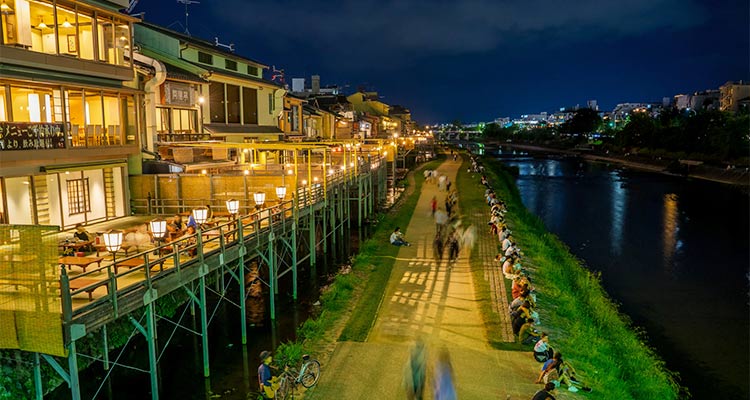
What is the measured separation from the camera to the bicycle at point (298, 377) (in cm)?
1269

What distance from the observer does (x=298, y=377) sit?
13.2 meters

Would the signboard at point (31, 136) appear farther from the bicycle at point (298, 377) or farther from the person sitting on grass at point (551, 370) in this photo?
the person sitting on grass at point (551, 370)

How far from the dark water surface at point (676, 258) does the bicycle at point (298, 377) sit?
12.4 metres

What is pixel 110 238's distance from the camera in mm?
13805

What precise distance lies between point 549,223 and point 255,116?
24587 millimetres

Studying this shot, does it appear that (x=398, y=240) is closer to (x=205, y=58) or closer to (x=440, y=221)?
(x=440, y=221)

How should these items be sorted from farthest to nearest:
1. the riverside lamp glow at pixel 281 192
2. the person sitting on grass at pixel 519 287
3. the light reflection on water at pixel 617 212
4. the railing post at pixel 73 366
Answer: the light reflection on water at pixel 617 212, the riverside lamp glow at pixel 281 192, the person sitting on grass at pixel 519 287, the railing post at pixel 73 366

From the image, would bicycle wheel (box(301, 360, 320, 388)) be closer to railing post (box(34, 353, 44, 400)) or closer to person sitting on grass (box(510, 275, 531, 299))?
railing post (box(34, 353, 44, 400))

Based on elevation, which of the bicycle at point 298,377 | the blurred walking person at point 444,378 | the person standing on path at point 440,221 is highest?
the person standing on path at point 440,221

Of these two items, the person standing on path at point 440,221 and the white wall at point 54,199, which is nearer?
the white wall at point 54,199

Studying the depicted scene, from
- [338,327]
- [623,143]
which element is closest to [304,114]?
[338,327]

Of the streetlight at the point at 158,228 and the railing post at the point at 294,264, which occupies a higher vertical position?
the streetlight at the point at 158,228

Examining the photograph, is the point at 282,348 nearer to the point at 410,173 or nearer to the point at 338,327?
the point at 338,327

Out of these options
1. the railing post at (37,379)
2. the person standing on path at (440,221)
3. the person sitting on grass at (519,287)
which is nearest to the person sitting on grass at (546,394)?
the person sitting on grass at (519,287)
